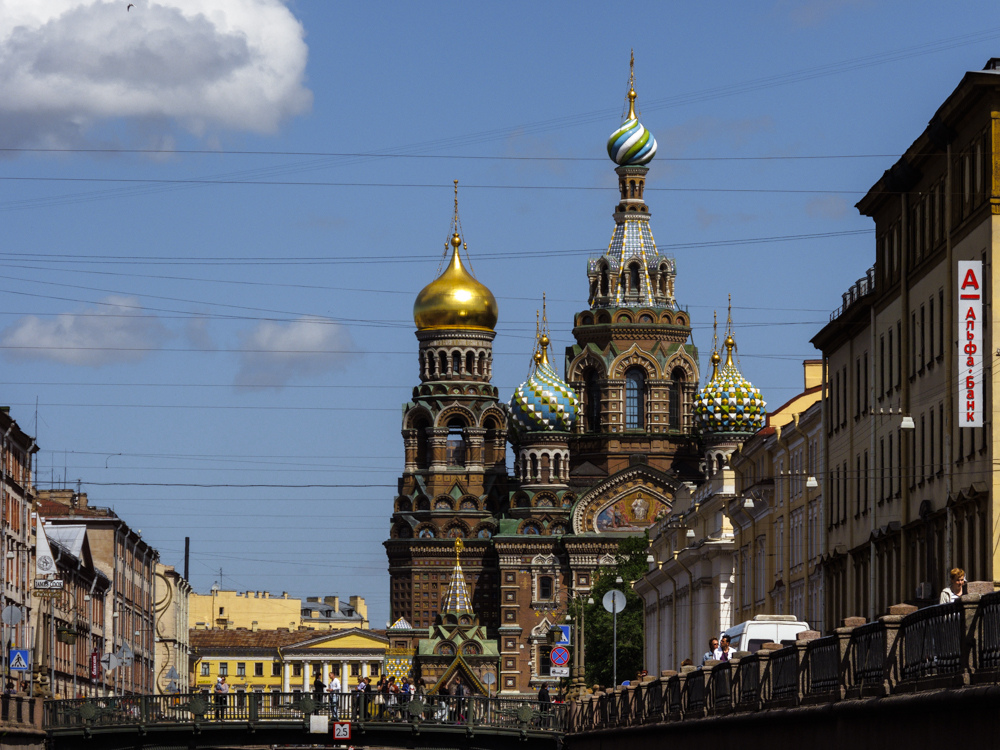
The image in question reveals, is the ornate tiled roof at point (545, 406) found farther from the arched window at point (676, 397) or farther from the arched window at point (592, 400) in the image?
the arched window at point (676, 397)

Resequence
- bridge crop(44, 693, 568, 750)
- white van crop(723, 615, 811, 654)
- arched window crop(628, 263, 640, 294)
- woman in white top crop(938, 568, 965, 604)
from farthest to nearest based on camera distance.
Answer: arched window crop(628, 263, 640, 294)
bridge crop(44, 693, 568, 750)
white van crop(723, 615, 811, 654)
woman in white top crop(938, 568, 965, 604)

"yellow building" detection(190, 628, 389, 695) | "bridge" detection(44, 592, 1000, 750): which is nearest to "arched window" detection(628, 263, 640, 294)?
"yellow building" detection(190, 628, 389, 695)

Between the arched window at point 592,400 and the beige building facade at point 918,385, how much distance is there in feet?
261

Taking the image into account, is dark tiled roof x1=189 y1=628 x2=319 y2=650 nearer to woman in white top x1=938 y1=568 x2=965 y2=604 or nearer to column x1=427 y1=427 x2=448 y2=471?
column x1=427 y1=427 x2=448 y2=471

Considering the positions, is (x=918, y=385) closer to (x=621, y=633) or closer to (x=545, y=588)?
(x=621, y=633)

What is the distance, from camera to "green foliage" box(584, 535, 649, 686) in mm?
100250

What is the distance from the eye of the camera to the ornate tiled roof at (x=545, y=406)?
136 meters

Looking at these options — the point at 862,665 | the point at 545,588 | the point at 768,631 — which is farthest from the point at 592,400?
the point at 862,665

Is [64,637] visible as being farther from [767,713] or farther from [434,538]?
[434,538]

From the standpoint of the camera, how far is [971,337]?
4109 cm

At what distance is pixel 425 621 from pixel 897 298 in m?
92.5

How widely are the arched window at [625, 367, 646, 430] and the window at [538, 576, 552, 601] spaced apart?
10598 mm

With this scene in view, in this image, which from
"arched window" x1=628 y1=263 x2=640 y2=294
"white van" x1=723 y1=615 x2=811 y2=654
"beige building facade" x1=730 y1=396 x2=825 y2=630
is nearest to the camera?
"white van" x1=723 y1=615 x2=811 y2=654

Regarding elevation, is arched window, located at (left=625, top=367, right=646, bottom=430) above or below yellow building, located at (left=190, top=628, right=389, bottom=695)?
above
